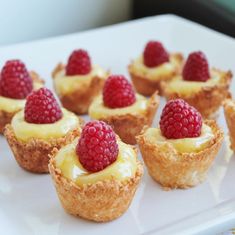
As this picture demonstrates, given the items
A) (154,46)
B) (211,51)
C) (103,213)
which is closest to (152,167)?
(103,213)

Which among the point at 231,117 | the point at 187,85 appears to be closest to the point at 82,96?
the point at 187,85

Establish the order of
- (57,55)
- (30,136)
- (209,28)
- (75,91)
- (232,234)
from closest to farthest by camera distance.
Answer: (232,234), (30,136), (75,91), (57,55), (209,28)

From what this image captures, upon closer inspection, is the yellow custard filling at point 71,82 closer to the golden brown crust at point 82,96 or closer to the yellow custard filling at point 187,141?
the golden brown crust at point 82,96

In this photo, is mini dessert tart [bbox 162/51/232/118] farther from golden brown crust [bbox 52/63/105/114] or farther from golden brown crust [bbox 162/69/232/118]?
golden brown crust [bbox 52/63/105/114]

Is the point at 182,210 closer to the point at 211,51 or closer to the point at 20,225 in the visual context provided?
the point at 20,225

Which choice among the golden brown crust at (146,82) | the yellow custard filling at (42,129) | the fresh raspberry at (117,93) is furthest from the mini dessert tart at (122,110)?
the golden brown crust at (146,82)

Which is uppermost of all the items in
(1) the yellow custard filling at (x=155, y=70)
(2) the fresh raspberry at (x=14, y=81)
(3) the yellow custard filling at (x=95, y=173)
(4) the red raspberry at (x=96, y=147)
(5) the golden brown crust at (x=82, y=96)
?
(4) the red raspberry at (x=96, y=147)

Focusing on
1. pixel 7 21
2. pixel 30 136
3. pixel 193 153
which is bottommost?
pixel 7 21
